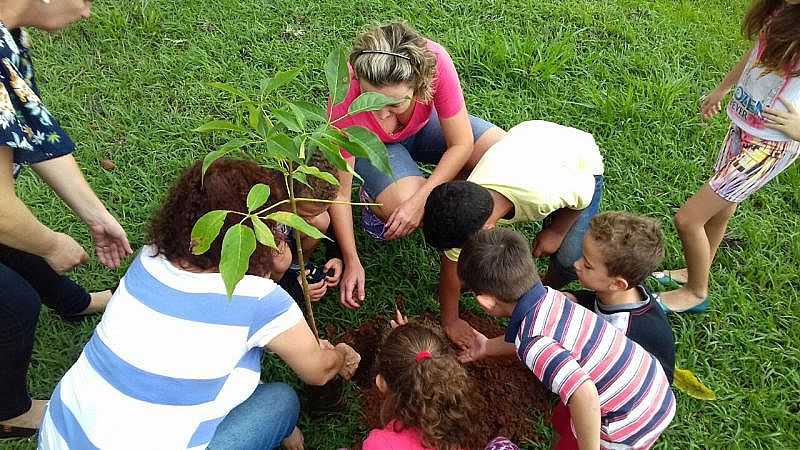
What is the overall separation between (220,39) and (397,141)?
1562 millimetres

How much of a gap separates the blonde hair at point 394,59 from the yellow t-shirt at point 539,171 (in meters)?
0.38

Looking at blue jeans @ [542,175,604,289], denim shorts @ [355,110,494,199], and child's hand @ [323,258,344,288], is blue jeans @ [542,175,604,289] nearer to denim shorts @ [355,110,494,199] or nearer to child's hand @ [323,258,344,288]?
denim shorts @ [355,110,494,199]

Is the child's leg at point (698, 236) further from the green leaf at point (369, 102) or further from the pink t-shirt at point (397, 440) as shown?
the green leaf at point (369, 102)

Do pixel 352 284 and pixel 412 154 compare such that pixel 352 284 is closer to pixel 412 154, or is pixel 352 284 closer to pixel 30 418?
pixel 412 154

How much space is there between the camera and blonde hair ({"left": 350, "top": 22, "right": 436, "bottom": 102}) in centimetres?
214

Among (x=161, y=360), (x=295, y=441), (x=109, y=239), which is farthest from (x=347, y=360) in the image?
(x=109, y=239)

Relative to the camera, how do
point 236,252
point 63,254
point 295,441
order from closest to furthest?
point 236,252, point 63,254, point 295,441

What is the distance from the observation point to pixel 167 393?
1.47 metres

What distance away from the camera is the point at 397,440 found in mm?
1658

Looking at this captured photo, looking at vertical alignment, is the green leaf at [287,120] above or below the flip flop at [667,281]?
above

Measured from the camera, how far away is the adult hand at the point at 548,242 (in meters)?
2.46

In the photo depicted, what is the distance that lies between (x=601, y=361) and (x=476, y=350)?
58 centimetres

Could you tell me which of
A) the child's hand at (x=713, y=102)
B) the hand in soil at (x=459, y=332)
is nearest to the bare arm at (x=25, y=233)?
the hand in soil at (x=459, y=332)

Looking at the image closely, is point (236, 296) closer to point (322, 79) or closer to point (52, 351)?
point (52, 351)
